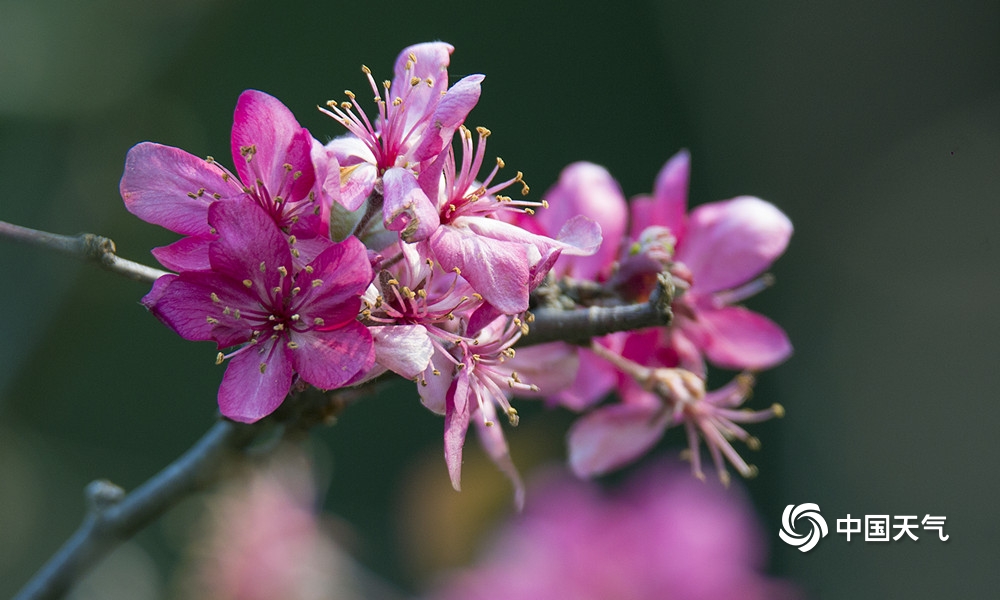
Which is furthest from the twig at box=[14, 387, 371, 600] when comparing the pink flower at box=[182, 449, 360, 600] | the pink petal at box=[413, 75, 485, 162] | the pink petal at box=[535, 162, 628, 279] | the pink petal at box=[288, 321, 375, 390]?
the pink flower at box=[182, 449, 360, 600]

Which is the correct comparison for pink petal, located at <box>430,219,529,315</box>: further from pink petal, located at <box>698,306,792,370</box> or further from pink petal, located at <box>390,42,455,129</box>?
pink petal, located at <box>698,306,792,370</box>

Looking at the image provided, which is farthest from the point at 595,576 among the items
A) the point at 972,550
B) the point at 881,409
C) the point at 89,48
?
the point at 881,409

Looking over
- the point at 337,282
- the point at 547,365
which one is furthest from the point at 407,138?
the point at 547,365

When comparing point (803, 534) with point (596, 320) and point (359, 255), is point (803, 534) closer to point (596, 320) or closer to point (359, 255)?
point (596, 320)

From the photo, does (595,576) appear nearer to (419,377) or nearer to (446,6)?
(419,377)

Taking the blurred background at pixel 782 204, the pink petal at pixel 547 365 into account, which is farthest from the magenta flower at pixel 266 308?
the blurred background at pixel 782 204

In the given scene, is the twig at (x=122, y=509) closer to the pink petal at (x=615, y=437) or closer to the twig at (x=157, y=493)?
the twig at (x=157, y=493)
